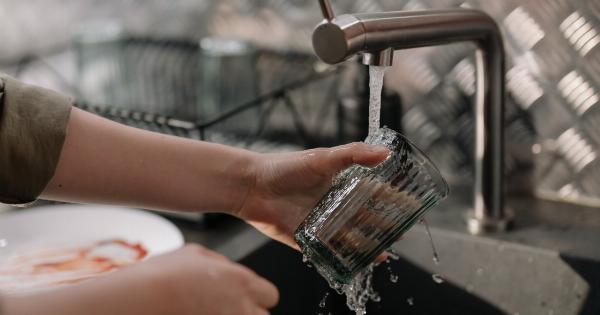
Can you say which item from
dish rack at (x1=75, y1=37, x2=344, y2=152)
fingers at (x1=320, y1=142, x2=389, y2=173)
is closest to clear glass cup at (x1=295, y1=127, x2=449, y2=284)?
fingers at (x1=320, y1=142, x2=389, y2=173)

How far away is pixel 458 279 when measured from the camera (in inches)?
47.0

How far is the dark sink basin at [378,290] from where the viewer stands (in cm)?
118

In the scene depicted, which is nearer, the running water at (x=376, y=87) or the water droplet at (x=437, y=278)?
the running water at (x=376, y=87)

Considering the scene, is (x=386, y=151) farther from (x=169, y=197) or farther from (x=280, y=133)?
(x=280, y=133)

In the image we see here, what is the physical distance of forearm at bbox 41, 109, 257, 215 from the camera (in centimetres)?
93

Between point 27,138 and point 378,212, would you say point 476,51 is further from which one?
point 27,138

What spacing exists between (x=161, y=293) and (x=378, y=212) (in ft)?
1.05

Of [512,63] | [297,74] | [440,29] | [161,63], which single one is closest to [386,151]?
[440,29]

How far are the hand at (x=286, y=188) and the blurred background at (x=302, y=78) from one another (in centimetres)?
29

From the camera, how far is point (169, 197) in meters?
0.97

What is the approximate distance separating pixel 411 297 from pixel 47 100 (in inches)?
26.3

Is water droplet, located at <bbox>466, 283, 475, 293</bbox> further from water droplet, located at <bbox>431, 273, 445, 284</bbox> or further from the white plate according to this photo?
the white plate

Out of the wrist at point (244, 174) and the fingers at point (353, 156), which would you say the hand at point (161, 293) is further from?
the wrist at point (244, 174)

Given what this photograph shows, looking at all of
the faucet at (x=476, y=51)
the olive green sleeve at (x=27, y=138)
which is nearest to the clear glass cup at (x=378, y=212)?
the faucet at (x=476, y=51)
